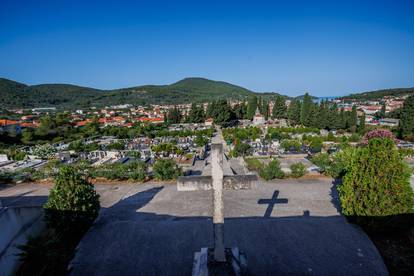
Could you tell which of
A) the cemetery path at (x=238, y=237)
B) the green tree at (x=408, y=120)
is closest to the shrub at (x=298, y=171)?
the cemetery path at (x=238, y=237)

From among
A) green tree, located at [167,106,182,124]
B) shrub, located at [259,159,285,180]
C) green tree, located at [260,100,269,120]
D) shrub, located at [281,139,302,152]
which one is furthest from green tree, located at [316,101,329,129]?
green tree, located at [167,106,182,124]

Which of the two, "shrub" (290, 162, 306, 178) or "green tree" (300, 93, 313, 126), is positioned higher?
"green tree" (300, 93, 313, 126)

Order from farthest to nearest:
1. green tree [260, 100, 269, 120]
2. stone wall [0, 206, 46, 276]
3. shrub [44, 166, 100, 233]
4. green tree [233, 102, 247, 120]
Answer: green tree [233, 102, 247, 120] < green tree [260, 100, 269, 120] < shrub [44, 166, 100, 233] < stone wall [0, 206, 46, 276]

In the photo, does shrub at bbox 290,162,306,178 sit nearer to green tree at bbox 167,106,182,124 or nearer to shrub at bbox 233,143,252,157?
shrub at bbox 233,143,252,157

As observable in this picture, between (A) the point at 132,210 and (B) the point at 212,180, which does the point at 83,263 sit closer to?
(A) the point at 132,210

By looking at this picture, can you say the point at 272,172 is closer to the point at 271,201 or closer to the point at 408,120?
the point at 271,201

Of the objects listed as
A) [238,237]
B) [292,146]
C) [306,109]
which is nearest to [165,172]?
[238,237]

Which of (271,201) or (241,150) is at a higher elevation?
(271,201)
